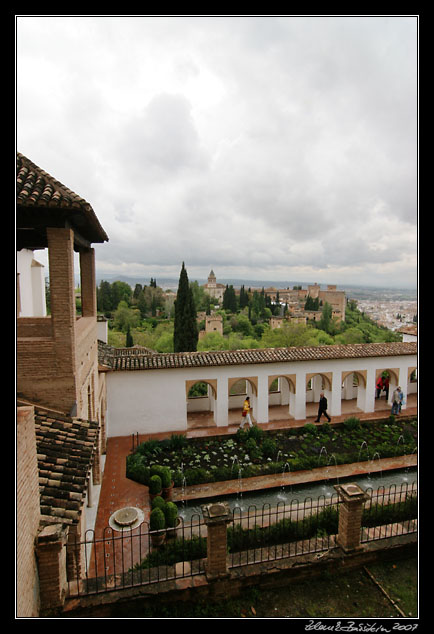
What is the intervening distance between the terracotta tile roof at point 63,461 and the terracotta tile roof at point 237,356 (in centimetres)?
586

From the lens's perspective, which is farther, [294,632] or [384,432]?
[384,432]

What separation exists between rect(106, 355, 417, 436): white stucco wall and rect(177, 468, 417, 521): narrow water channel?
3.86 metres

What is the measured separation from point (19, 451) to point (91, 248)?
6.01m

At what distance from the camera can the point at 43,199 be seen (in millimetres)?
4594

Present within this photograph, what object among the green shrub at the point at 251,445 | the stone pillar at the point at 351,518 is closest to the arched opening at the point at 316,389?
the green shrub at the point at 251,445

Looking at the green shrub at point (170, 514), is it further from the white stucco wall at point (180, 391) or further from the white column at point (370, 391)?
the white column at point (370, 391)

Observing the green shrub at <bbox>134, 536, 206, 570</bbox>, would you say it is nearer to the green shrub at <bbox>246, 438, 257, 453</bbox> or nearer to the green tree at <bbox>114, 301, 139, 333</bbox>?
the green shrub at <bbox>246, 438, 257, 453</bbox>

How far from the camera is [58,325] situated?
5.20 metres

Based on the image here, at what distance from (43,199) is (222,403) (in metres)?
9.38

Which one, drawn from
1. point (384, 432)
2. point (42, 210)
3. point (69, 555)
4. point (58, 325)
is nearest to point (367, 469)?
point (384, 432)

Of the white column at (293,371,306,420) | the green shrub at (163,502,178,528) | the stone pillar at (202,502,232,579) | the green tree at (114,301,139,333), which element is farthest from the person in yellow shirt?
the green tree at (114,301,139,333)

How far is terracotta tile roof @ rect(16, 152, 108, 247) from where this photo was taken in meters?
4.59

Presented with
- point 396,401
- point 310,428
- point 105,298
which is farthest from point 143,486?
point 105,298

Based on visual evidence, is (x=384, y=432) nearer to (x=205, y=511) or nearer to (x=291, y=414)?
(x=291, y=414)
